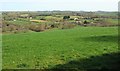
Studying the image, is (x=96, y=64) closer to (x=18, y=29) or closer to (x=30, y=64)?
(x=30, y=64)

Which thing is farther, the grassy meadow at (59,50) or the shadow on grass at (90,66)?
the grassy meadow at (59,50)

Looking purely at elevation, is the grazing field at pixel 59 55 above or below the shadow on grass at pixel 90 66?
below

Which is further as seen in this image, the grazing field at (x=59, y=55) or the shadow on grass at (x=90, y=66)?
the grazing field at (x=59, y=55)

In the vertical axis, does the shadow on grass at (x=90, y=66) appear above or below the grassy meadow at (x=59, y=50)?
above

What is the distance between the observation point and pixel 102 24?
70000 mm

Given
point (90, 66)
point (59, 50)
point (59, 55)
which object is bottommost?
point (59, 50)

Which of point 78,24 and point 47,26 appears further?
point 78,24

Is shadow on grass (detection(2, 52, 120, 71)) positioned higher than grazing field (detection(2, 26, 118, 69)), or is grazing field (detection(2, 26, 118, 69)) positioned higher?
shadow on grass (detection(2, 52, 120, 71))

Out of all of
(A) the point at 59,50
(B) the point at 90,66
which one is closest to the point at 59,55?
(A) the point at 59,50

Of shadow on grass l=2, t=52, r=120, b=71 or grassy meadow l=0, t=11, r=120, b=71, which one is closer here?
shadow on grass l=2, t=52, r=120, b=71

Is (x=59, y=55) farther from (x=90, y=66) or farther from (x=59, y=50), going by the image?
(x=90, y=66)

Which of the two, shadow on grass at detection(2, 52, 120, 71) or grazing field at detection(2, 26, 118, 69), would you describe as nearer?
shadow on grass at detection(2, 52, 120, 71)

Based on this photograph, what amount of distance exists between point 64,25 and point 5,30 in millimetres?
18257

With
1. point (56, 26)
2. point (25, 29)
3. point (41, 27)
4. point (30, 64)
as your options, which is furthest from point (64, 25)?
point (30, 64)
